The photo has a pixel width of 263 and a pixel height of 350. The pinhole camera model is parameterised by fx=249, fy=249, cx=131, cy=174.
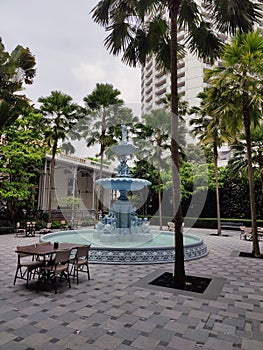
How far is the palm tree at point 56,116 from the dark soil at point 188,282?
13.0 meters

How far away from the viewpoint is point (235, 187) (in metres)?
22.9

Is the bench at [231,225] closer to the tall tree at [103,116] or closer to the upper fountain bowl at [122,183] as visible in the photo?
the tall tree at [103,116]

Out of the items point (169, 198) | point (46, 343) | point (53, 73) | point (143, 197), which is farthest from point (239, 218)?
point (46, 343)

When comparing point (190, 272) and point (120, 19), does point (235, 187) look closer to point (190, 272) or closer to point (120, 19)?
point (190, 272)

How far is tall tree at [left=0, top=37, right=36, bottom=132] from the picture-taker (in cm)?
1188

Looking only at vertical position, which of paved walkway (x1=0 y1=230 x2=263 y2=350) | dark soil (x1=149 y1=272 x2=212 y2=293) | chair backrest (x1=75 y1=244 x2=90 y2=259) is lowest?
dark soil (x1=149 y1=272 x2=212 y2=293)

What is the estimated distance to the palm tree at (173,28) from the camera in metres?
6.07

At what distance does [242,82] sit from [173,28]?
4.60 meters

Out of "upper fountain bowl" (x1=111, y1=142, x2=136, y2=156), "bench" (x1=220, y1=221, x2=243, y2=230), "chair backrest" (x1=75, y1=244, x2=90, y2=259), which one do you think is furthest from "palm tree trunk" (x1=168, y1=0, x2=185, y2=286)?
"bench" (x1=220, y1=221, x2=243, y2=230)

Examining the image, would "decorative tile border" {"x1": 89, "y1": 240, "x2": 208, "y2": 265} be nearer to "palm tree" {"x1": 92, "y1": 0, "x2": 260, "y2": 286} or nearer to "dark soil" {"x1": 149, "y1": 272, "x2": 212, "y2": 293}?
"dark soil" {"x1": 149, "y1": 272, "x2": 212, "y2": 293}

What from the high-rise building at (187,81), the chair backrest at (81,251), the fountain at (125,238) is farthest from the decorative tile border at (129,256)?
the high-rise building at (187,81)

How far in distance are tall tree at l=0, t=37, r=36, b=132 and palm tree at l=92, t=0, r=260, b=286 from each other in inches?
284

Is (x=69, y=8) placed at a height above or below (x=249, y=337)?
above

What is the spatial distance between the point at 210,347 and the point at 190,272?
13.4ft
